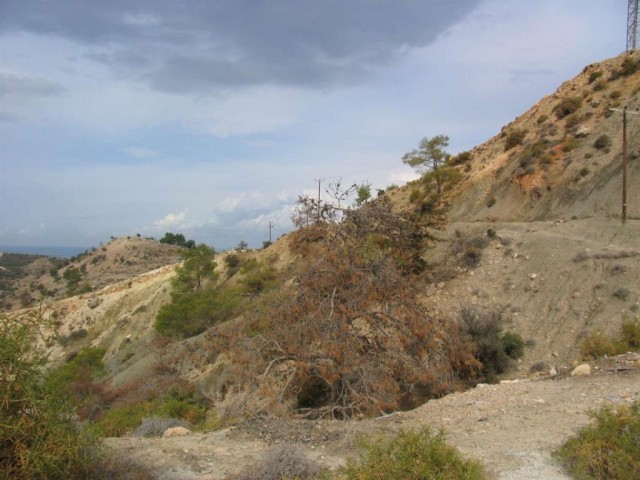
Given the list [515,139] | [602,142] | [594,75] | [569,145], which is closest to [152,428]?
[602,142]

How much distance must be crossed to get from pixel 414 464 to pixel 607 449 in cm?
260

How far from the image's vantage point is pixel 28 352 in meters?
5.17

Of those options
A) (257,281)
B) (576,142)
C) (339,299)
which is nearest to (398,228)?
(339,299)

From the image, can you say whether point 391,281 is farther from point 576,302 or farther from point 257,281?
point 257,281

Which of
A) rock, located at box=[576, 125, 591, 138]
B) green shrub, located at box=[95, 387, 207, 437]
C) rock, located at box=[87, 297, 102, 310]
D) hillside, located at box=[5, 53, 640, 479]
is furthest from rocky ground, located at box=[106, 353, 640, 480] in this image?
rock, located at box=[87, 297, 102, 310]

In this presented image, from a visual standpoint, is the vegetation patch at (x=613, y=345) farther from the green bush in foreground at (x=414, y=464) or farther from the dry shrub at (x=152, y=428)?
the dry shrub at (x=152, y=428)

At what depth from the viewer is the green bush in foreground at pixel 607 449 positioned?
6.05 metres

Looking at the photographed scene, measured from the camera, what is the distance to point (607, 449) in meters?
6.50

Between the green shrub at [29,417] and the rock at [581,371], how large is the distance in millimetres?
9665

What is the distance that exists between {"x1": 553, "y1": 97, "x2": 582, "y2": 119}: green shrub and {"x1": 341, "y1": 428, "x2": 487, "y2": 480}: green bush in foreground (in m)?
41.1

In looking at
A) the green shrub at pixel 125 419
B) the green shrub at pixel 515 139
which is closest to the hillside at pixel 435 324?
the green shrub at pixel 125 419

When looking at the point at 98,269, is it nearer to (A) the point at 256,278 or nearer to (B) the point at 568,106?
(A) the point at 256,278

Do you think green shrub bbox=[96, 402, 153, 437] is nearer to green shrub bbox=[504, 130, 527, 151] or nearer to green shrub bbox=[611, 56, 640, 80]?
green shrub bbox=[504, 130, 527, 151]

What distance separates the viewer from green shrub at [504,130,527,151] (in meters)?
43.4
